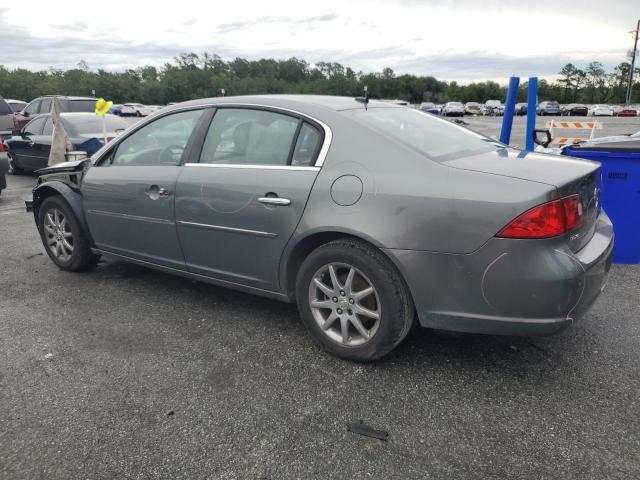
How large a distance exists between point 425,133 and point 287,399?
6.02 ft

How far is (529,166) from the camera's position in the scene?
284cm

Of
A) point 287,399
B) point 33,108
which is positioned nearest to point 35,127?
point 33,108

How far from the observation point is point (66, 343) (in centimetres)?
342

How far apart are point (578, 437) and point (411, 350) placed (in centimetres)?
108

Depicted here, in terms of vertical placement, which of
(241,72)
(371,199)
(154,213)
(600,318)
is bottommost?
(600,318)

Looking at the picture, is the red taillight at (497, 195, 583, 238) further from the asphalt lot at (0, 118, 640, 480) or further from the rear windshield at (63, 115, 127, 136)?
the rear windshield at (63, 115, 127, 136)

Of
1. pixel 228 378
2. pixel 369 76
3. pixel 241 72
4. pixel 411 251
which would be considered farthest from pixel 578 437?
pixel 369 76

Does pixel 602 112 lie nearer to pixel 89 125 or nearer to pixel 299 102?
pixel 89 125

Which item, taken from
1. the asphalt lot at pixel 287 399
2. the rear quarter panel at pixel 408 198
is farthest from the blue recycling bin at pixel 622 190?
the rear quarter panel at pixel 408 198

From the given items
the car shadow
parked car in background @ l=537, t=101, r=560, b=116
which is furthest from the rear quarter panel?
parked car in background @ l=537, t=101, r=560, b=116

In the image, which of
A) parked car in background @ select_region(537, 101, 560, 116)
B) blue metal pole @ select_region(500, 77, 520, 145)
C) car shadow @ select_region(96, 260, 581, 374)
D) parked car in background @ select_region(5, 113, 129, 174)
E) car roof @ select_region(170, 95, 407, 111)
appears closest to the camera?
car shadow @ select_region(96, 260, 581, 374)

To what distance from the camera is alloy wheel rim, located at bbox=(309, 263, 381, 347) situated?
2.95 m

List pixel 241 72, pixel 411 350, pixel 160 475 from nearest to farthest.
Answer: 1. pixel 160 475
2. pixel 411 350
3. pixel 241 72

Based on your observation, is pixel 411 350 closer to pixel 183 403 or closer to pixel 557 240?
pixel 557 240
